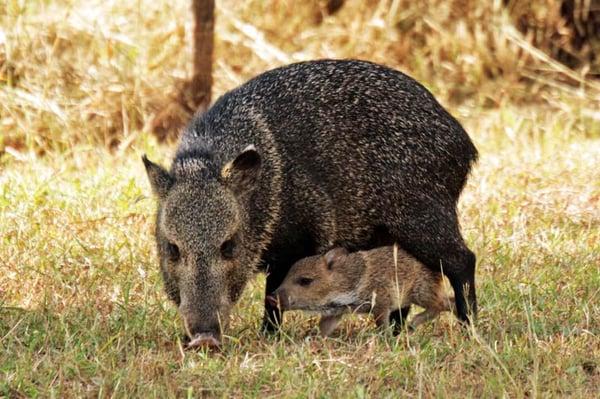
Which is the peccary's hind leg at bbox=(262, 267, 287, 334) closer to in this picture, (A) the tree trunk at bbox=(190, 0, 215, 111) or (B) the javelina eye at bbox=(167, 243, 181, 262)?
(B) the javelina eye at bbox=(167, 243, 181, 262)

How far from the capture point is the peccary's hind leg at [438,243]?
5.33 meters

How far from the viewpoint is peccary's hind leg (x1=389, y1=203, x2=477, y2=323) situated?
533 centimetres

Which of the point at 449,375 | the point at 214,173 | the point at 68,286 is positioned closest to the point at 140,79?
the point at 68,286


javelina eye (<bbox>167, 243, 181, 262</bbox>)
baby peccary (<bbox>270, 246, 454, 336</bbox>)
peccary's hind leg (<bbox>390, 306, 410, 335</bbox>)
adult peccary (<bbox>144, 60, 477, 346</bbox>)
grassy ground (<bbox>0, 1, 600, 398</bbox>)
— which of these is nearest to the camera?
grassy ground (<bbox>0, 1, 600, 398</bbox>)

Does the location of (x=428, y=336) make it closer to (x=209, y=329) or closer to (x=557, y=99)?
(x=209, y=329)

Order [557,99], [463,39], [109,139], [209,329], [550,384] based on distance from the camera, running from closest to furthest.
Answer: [550,384]
[209,329]
[109,139]
[557,99]
[463,39]

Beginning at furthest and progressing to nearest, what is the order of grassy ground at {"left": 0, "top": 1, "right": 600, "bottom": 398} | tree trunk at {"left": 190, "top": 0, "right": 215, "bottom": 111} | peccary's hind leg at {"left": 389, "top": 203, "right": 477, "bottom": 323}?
tree trunk at {"left": 190, "top": 0, "right": 215, "bottom": 111}, peccary's hind leg at {"left": 389, "top": 203, "right": 477, "bottom": 323}, grassy ground at {"left": 0, "top": 1, "right": 600, "bottom": 398}

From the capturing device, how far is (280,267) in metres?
5.32

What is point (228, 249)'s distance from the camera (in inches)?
194

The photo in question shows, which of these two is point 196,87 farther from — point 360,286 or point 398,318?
point 360,286

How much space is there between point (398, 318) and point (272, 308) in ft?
2.20

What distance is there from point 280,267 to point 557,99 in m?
5.26

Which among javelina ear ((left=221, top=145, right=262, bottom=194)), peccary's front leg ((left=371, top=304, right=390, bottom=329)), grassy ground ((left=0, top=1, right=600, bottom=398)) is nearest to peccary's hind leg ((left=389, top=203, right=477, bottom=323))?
grassy ground ((left=0, top=1, right=600, bottom=398))

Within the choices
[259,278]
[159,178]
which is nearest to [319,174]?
[159,178]
